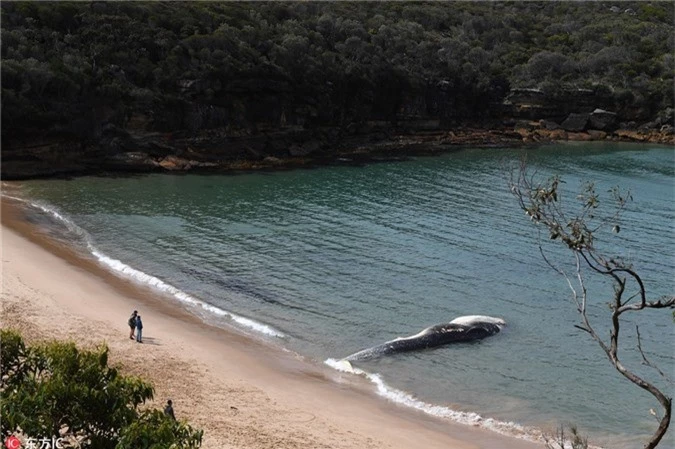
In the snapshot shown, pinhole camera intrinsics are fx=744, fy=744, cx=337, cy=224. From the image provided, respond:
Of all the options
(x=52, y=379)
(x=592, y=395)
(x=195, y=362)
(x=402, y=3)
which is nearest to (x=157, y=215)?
(x=195, y=362)

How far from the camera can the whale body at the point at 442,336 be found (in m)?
24.9

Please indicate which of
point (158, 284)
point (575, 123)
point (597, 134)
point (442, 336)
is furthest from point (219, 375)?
point (575, 123)

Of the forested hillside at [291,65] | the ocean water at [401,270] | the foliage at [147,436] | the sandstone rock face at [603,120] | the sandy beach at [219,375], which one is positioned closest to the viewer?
the foliage at [147,436]

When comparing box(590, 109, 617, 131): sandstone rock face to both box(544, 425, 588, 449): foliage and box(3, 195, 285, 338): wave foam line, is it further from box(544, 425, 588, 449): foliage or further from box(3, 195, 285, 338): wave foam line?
box(544, 425, 588, 449): foliage

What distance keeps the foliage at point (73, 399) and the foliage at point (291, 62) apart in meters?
48.7

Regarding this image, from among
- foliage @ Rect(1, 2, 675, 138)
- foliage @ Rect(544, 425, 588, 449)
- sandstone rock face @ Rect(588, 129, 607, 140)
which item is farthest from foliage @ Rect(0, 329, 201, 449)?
sandstone rock face @ Rect(588, 129, 607, 140)

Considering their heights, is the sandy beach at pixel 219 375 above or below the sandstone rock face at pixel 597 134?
below

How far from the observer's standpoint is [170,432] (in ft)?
34.2

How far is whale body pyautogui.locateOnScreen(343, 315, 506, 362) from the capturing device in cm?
2491

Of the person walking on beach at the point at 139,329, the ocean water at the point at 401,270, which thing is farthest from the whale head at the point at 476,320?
the person walking on beach at the point at 139,329

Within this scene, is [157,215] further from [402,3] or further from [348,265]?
[402,3]

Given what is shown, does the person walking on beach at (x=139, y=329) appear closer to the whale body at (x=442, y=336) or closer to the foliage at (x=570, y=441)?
the whale body at (x=442, y=336)

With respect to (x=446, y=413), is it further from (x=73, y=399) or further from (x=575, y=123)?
(x=575, y=123)

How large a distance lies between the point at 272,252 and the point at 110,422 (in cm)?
2605
